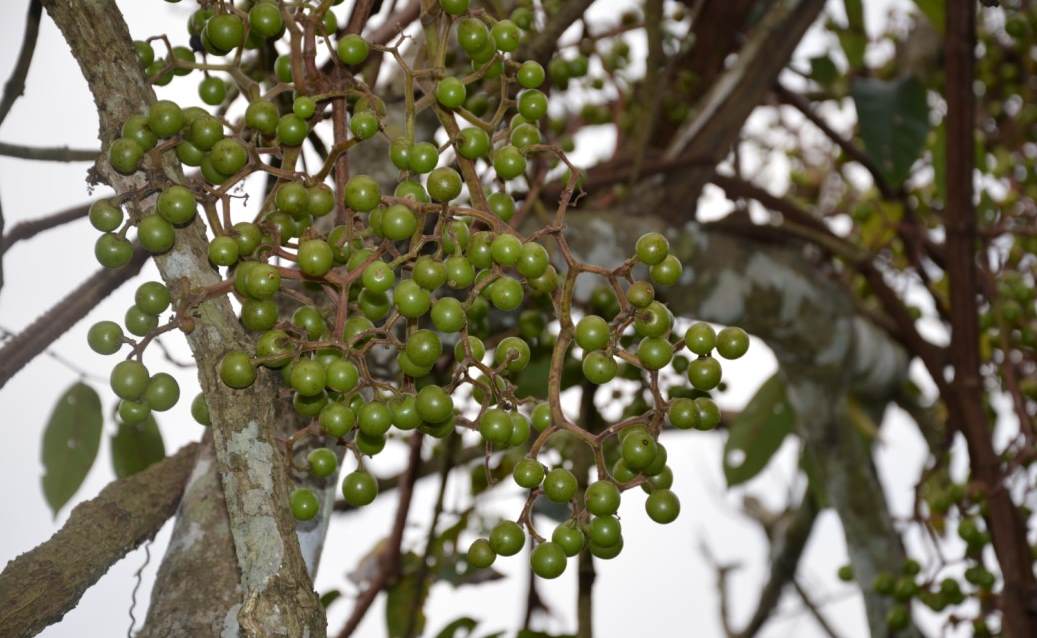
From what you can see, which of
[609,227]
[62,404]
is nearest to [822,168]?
[609,227]

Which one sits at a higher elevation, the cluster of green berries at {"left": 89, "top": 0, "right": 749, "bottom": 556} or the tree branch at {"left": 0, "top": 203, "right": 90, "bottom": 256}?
the tree branch at {"left": 0, "top": 203, "right": 90, "bottom": 256}

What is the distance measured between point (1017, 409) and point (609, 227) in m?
0.54

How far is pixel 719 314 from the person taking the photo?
1.19m

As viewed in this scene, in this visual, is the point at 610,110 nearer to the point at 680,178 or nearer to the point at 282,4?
the point at 680,178

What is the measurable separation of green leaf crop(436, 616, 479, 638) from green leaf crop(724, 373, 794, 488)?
0.53 m

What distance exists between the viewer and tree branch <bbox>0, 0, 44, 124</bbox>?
2.70 ft

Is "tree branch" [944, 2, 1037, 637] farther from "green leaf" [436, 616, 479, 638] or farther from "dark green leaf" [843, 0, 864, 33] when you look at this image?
"green leaf" [436, 616, 479, 638]

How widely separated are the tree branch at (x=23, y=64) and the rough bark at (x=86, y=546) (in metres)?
0.31

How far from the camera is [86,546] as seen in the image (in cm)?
64

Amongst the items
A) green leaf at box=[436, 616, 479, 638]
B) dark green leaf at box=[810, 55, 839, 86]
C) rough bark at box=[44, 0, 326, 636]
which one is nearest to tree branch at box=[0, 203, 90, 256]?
rough bark at box=[44, 0, 326, 636]

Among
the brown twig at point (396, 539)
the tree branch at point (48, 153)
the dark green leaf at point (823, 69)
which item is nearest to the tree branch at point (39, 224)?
the tree branch at point (48, 153)

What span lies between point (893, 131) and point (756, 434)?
1.61ft

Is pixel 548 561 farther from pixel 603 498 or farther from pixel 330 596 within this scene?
pixel 330 596

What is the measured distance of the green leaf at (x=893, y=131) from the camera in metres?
1.38
